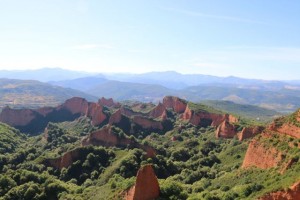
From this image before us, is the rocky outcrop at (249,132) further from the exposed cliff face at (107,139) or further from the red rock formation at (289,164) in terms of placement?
the red rock formation at (289,164)

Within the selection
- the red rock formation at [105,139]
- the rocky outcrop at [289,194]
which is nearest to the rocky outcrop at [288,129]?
the rocky outcrop at [289,194]

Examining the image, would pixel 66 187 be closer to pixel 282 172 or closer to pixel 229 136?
pixel 282 172

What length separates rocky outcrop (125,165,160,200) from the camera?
169ft

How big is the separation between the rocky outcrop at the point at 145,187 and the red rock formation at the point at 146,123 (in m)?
86.6

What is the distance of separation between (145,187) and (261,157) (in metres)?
21.9

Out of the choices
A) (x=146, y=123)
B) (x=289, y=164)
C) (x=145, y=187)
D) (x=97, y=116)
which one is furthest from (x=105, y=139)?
(x=289, y=164)

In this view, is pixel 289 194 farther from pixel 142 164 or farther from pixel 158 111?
pixel 158 111

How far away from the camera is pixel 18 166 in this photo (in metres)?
89.2

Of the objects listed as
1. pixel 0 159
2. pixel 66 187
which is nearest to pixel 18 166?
pixel 0 159

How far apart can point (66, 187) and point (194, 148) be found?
162ft

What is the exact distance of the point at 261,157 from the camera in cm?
6481

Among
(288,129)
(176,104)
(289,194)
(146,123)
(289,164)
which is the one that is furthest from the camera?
(176,104)

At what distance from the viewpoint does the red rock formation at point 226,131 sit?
387 feet

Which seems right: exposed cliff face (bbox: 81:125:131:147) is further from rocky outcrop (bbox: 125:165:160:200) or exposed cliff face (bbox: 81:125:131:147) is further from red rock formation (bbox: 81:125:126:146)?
rocky outcrop (bbox: 125:165:160:200)
